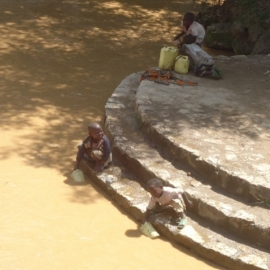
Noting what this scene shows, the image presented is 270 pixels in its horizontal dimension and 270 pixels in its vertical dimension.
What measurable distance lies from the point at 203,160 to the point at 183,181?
31 cm

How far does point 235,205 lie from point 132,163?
1329 millimetres

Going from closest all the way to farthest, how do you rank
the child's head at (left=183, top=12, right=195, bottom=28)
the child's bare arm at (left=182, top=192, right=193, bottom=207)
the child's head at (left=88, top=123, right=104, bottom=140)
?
the child's bare arm at (left=182, top=192, right=193, bottom=207) → the child's head at (left=88, top=123, right=104, bottom=140) → the child's head at (left=183, top=12, right=195, bottom=28)

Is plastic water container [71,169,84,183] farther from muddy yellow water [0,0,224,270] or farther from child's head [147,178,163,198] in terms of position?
child's head [147,178,163,198]

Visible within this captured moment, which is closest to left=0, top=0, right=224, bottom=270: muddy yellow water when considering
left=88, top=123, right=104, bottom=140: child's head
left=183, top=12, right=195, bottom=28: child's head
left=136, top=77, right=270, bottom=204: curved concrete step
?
left=88, top=123, right=104, bottom=140: child's head

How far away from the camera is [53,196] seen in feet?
19.1

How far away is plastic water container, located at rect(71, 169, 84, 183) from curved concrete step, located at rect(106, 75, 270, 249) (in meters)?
0.51

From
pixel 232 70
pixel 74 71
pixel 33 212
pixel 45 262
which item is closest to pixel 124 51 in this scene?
pixel 74 71

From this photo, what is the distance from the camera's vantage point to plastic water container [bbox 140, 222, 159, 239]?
212 inches

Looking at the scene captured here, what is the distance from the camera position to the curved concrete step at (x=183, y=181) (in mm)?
5227

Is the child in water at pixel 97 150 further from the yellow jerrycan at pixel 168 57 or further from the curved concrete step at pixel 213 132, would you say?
the yellow jerrycan at pixel 168 57

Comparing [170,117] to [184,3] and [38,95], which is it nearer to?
[38,95]

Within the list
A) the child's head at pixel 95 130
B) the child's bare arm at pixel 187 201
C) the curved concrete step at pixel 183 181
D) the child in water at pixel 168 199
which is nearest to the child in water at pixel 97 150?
Answer: the child's head at pixel 95 130

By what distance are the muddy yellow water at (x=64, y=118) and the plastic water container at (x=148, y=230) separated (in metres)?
0.08

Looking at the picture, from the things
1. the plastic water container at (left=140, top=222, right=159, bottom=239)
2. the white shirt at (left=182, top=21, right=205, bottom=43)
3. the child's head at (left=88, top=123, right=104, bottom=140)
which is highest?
the white shirt at (left=182, top=21, right=205, bottom=43)
